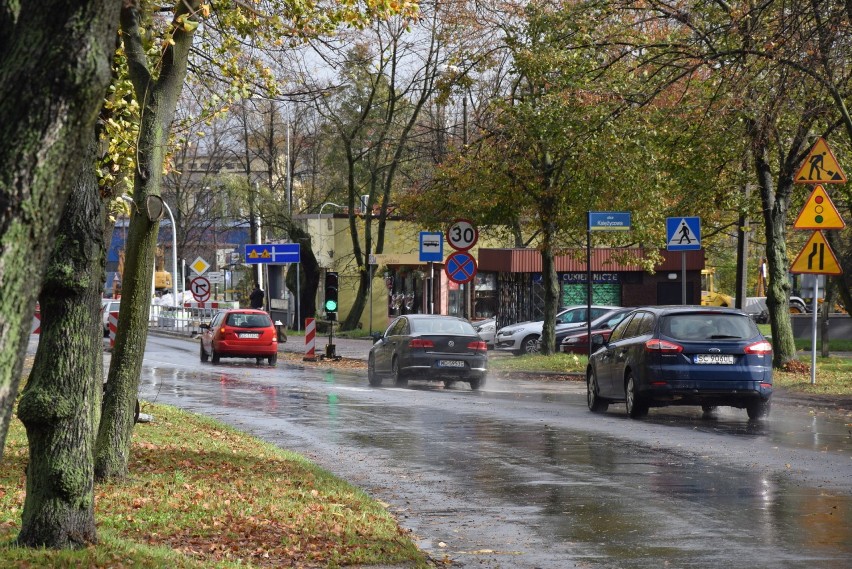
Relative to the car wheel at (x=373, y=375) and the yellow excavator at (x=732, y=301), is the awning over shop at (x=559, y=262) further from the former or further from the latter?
the car wheel at (x=373, y=375)

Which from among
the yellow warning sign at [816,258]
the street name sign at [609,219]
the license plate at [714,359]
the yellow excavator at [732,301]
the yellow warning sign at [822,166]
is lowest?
the license plate at [714,359]

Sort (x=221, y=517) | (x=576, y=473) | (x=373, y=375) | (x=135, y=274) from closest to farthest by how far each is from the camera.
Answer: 1. (x=221, y=517)
2. (x=135, y=274)
3. (x=576, y=473)
4. (x=373, y=375)

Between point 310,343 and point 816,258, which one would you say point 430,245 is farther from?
point 816,258

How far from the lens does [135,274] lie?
1071cm

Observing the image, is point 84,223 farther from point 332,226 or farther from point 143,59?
point 332,226

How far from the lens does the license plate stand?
58.3ft

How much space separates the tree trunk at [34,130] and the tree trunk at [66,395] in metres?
3.54

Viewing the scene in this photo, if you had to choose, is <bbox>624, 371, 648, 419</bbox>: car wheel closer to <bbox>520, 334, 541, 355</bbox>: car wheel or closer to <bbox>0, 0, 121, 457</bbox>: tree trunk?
<bbox>0, 0, 121, 457</bbox>: tree trunk

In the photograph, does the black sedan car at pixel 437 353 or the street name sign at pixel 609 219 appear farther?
the street name sign at pixel 609 219

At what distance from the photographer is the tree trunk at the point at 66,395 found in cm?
759

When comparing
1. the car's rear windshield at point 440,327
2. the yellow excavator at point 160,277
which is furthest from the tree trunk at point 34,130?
the yellow excavator at point 160,277

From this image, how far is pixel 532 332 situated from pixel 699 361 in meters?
23.0

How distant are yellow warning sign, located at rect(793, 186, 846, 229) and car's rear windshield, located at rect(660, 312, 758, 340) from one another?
15.8 ft

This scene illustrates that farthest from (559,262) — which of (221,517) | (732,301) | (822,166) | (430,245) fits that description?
(221,517)
